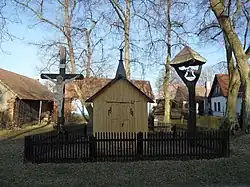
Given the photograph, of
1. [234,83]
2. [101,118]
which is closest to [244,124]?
[234,83]

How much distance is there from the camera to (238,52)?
62.0 feet

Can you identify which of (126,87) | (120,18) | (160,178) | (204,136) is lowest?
(160,178)

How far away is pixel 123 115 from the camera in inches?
564

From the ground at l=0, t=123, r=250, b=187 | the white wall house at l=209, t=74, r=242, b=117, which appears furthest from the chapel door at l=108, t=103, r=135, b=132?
the white wall house at l=209, t=74, r=242, b=117

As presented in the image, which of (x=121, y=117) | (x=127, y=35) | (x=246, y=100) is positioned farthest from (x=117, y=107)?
(x=127, y=35)

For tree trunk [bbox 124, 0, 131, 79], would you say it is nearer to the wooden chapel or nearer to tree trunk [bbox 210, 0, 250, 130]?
tree trunk [bbox 210, 0, 250, 130]

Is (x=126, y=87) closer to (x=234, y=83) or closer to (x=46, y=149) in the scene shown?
(x=46, y=149)

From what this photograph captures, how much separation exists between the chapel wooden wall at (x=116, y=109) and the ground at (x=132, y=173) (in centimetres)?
336

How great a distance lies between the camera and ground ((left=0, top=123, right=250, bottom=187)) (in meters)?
8.57

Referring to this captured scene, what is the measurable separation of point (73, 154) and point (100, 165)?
1554mm

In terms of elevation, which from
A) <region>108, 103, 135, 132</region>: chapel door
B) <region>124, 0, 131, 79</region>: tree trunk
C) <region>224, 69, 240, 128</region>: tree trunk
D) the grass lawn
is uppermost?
<region>124, 0, 131, 79</region>: tree trunk

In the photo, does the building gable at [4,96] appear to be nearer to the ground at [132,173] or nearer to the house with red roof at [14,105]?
the house with red roof at [14,105]

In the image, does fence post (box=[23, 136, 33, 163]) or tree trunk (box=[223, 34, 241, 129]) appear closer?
fence post (box=[23, 136, 33, 163])

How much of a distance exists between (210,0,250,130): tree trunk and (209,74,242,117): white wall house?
2975 cm
